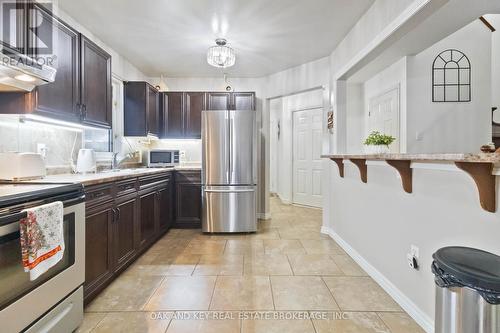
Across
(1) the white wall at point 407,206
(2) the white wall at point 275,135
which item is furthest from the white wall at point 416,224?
(2) the white wall at point 275,135

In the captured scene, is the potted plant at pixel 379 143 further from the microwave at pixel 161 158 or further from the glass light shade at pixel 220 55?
the microwave at pixel 161 158

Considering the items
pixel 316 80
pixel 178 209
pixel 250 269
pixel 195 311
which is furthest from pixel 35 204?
pixel 316 80

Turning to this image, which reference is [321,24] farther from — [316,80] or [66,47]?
[66,47]

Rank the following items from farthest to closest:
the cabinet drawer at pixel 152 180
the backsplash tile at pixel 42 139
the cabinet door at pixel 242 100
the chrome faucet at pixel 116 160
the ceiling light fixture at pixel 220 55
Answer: the cabinet door at pixel 242 100 < the chrome faucet at pixel 116 160 < the ceiling light fixture at pixel 220 55 < the cabinet drawer at pixel 152 180 < the backsplash tile at pixel 42 139

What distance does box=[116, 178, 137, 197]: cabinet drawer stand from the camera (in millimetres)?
2408

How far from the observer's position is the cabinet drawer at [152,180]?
9.77 ft

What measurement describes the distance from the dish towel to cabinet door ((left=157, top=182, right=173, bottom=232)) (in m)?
2.06

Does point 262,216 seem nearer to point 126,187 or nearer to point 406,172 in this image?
point 126,187

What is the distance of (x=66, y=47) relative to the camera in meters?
2.13

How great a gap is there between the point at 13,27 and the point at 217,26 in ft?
6.20

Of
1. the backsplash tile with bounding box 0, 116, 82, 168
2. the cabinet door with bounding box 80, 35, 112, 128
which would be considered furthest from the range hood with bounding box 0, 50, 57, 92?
the cabinet door with bounding box 80, 35, 112, 128

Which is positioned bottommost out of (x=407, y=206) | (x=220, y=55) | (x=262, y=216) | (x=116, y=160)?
(x=262, y=216)

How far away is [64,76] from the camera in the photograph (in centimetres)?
212

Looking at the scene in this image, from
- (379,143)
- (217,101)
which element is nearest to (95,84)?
(217,101)
